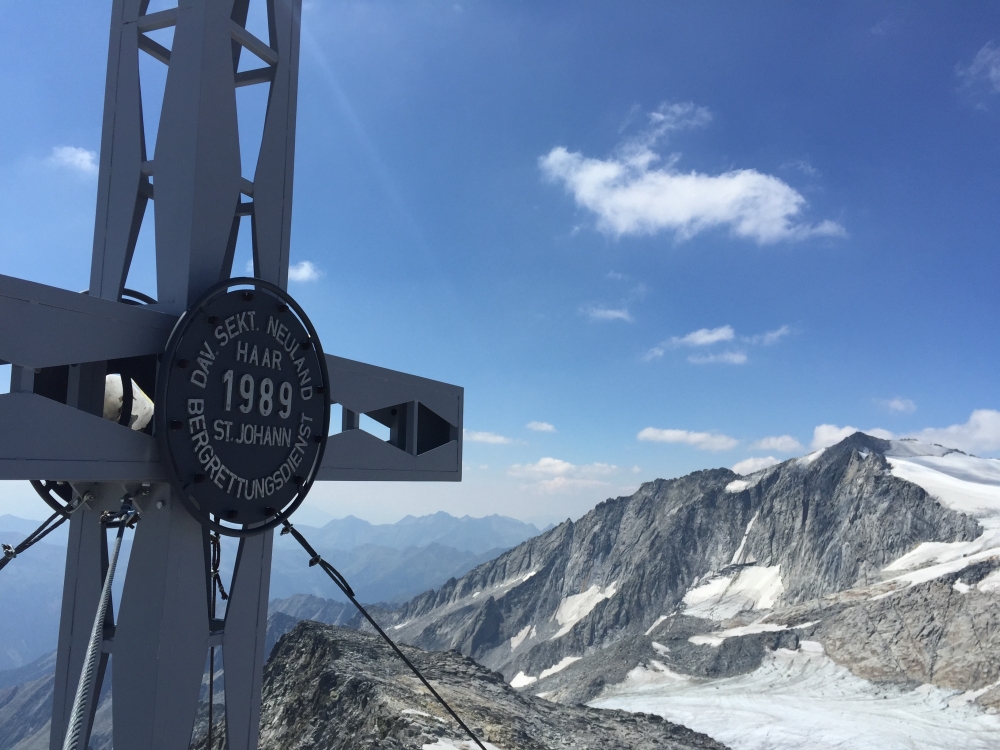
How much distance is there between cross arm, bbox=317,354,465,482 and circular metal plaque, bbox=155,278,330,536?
1.71 ft

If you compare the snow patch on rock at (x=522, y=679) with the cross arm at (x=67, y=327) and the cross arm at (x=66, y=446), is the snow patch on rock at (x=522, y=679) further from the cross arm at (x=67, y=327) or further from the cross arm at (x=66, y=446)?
the cross arm at (x=67, y=327)

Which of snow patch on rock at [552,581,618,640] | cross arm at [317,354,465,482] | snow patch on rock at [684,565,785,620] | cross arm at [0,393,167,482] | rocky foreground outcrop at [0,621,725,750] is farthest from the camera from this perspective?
snow patch on rock at [552,581,618,640]

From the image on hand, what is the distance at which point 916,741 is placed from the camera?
37.5 metres

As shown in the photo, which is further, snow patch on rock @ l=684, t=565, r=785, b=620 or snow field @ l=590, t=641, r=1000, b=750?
snow patch on rock @ l=684, t=565, r=785, b=620

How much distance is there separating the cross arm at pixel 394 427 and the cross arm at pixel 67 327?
5.71 ft

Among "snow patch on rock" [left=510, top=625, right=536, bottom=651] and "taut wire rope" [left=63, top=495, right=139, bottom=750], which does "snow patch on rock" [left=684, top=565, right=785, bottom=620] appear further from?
"taut wire rope" [left=63, top=495, right=139, bottom=750]

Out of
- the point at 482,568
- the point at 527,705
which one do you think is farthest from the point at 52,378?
the point at 482,568

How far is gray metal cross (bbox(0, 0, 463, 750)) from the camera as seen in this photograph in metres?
4.21

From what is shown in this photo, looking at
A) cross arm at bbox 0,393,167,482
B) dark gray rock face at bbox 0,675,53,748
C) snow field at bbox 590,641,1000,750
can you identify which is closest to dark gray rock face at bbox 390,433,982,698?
snow field at bbox 590,641,1000,750

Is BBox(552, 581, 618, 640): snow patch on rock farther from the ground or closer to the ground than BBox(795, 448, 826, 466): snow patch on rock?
closer to the ground

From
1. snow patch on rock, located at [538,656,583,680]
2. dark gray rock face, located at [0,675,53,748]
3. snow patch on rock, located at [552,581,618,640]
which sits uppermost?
snow patch on rock, located at [552,581,618,640]

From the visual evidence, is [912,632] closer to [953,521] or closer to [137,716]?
[953,521]

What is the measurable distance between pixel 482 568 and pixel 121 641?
128 meters

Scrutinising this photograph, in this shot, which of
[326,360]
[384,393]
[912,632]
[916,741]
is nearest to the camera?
[326,360]
